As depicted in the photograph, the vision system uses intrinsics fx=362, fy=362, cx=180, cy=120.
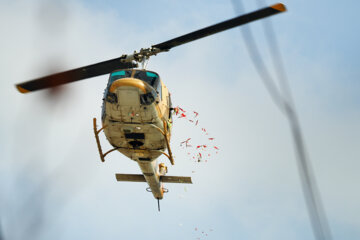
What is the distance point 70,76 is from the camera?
1388 cm

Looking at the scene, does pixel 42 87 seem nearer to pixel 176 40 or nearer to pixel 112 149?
pixel 112 149

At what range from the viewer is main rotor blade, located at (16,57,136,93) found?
13805 mm

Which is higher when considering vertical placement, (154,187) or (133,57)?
(133,57)

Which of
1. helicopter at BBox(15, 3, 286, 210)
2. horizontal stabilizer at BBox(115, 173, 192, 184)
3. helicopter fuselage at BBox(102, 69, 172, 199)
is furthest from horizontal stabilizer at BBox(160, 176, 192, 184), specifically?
helicopter fuselage at BBox(102, 69, 172, 199)

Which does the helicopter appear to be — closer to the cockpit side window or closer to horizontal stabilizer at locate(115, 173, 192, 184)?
the cockpit side window

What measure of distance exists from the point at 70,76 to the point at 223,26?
6175 mm

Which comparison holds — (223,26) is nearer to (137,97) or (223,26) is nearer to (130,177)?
(137,97)

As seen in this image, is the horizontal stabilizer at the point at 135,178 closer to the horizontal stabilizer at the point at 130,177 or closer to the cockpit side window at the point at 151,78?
the horizontal stabilizer at the point at 130,177

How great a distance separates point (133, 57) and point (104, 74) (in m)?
1.68

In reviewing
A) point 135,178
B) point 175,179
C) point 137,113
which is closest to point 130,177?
point 135,178

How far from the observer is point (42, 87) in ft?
45.9

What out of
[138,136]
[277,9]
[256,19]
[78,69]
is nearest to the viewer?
[277,9]

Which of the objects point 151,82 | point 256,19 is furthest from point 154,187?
point 256,19

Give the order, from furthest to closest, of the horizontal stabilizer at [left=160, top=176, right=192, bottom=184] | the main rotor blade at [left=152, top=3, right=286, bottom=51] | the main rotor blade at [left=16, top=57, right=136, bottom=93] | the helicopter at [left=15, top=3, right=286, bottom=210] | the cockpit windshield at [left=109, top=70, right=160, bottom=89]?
the horizontal stabilizer at [left=160, top=176, right=192, bottom=184], the main rotor blade at [left=16, top=57, right=136, bottom=93], the cockpit windshield at [left=109, top=70, right=160, bottom=89], the helicopter at [left=15, top=3, right=286, bottom=210], the main rotor blade at [left=152, top=3, right=286, bottom=51]
